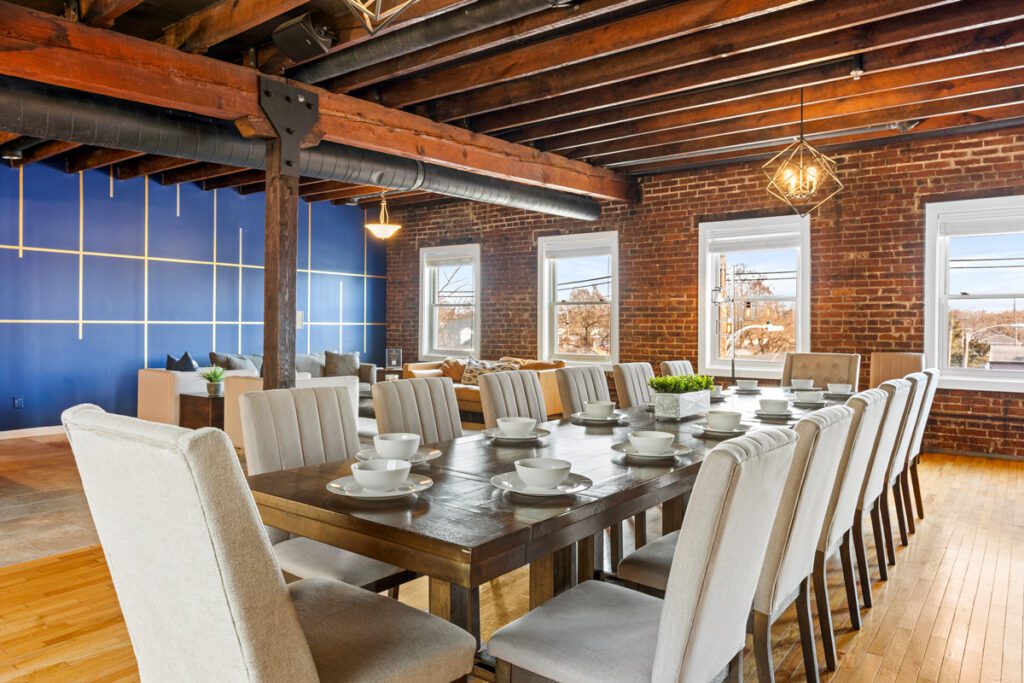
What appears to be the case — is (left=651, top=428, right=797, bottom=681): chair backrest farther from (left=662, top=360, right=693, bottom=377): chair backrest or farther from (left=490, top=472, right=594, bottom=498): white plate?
(left=662, top=360, right=693, bottom=377): chair backrest

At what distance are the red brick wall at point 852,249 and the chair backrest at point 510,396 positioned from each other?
4.41 m

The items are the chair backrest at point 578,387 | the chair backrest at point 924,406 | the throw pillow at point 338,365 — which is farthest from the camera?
the throw pillow at point 338,365

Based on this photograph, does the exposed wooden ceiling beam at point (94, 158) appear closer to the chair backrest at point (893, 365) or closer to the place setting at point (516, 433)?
the place setting at point (516, 433)

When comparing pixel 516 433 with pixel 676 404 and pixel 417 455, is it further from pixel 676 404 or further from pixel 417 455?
pixel 676 404

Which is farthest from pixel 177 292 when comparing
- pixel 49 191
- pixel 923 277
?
pixel 923 277

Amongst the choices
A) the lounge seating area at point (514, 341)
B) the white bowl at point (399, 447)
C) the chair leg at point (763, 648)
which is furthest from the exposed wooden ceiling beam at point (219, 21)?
the chair leg at point (763, 648)

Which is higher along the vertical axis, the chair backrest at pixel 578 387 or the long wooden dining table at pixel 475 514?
the chair backrest at pixel 578 387

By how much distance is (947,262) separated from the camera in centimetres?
655

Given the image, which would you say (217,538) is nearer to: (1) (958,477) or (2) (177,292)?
(1) (958,477)

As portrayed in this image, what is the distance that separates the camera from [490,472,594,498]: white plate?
178 cm

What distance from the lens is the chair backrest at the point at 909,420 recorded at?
339 centimetres

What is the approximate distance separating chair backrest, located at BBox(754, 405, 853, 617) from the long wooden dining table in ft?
1.11

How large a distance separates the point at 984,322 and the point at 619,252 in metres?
3.70

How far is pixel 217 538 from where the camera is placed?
43.0 inches
